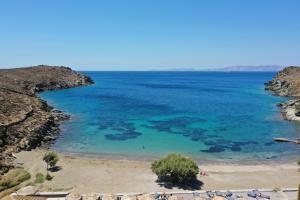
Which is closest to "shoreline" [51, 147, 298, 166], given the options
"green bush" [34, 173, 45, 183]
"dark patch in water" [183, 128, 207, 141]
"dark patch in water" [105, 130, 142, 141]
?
"dark patch in water" [105, 130, 142, 141]

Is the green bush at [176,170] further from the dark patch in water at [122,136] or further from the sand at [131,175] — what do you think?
the dark patch in water at [122,136]

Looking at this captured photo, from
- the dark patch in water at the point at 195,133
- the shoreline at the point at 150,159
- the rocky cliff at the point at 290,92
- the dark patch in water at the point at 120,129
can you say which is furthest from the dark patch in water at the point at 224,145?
the rocky cliff at the point at 290,92

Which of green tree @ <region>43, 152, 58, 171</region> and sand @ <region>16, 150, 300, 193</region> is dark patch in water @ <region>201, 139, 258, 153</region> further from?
green tree @ <region>43, 152, 58, 171</region>

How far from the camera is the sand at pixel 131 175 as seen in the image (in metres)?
37.0

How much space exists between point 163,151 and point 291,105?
180 feet

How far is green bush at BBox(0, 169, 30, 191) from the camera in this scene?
1430 inches

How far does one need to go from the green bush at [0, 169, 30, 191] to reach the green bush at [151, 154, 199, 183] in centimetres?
1567

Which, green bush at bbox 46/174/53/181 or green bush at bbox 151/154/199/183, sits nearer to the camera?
green bush at bbox 151/154/199/183

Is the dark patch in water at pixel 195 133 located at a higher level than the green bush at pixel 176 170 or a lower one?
lower

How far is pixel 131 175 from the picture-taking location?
1622 inches

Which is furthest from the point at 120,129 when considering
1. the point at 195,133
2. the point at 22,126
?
the point at 22,126

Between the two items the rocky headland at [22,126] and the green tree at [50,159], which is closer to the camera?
the green tree at [50,159]

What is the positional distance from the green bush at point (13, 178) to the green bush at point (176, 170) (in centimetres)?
1567

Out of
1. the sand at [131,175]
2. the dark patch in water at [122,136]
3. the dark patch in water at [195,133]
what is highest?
the dark patch in water at [195,133]
